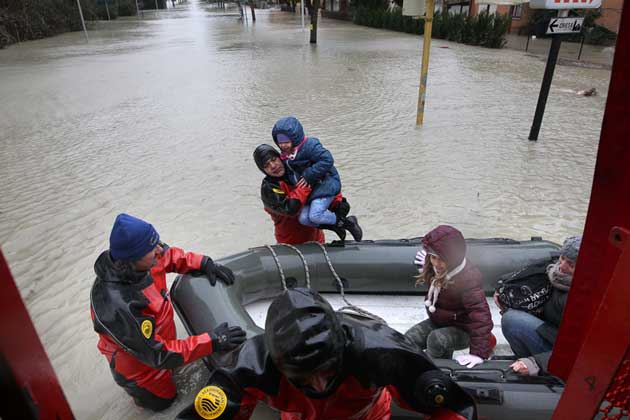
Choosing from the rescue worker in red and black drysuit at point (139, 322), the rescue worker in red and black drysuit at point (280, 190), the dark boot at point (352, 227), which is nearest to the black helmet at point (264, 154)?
the rescue worker in red and black drysuit at point (280, 190)

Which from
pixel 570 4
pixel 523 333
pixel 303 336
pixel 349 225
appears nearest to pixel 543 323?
pixel 523 333

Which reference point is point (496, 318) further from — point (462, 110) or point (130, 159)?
point (462, 110)

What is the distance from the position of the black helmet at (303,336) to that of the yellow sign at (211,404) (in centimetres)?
29

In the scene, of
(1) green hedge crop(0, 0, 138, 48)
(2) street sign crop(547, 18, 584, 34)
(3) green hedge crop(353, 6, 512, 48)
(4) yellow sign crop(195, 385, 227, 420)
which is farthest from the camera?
(1) green hedge crop(0, 0, 138, 48)

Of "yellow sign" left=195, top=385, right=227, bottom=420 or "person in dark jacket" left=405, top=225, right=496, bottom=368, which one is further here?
"person in dark jacket" left=405, top=225, right=496, bottom=368

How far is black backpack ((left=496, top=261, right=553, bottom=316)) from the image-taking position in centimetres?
219

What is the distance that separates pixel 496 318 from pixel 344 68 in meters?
11.7

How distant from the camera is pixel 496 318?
2.85m

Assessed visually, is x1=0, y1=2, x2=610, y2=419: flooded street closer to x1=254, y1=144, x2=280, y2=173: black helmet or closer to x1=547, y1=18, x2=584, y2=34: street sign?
x1=254, y1=144, x2=280, y2=173: black helmet

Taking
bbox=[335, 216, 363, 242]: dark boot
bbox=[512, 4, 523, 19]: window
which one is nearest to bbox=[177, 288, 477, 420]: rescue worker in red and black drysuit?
bbox=[335, 216, 363, 242]: dark boot

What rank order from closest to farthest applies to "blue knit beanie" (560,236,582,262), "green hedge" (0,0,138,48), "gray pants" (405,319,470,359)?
"blue knit beanie" (560,236,582,262) < "gray pants" (405,319,470,359) < "green hedge" (0,0,138,48)

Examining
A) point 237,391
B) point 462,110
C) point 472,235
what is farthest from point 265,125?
point 237,391

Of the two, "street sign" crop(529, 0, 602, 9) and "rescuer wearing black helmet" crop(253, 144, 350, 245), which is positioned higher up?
"street sign" crop(529, 0, 602, 9)

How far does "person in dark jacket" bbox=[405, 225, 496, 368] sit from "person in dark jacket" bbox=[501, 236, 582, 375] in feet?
0.50
